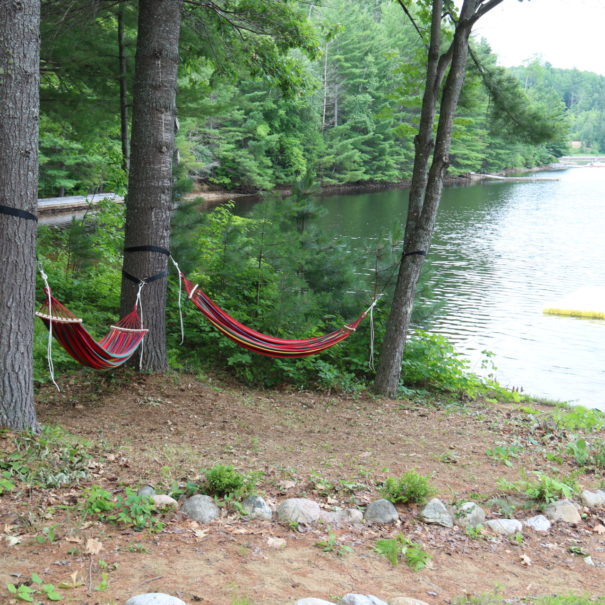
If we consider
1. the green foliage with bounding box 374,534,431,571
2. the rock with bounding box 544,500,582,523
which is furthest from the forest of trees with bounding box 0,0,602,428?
→ the rock with bounding box 544,500,582,523

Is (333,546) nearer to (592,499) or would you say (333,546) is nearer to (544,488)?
(544,488)

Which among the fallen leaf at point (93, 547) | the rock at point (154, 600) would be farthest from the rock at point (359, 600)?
the fallen leaf at point (93, 547)

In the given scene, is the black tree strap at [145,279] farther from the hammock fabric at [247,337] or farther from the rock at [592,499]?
the rock at [592,499]

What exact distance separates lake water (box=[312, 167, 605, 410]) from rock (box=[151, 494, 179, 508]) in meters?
4.04

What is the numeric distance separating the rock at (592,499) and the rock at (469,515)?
2.40 feet

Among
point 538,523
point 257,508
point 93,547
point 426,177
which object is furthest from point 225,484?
point 426,177

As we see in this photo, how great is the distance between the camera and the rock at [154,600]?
1845 millimetres

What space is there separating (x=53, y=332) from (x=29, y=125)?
1.09 m

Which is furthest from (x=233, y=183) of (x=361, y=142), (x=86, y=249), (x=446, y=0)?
(x=446, y=0)

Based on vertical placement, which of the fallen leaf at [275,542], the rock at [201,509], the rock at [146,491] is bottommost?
the fallen leaf at [275,542]

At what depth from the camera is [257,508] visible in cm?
275

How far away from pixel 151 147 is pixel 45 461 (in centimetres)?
233

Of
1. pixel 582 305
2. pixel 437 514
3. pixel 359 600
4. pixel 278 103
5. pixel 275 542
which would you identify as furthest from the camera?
pixel 278 103

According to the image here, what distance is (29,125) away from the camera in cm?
302
